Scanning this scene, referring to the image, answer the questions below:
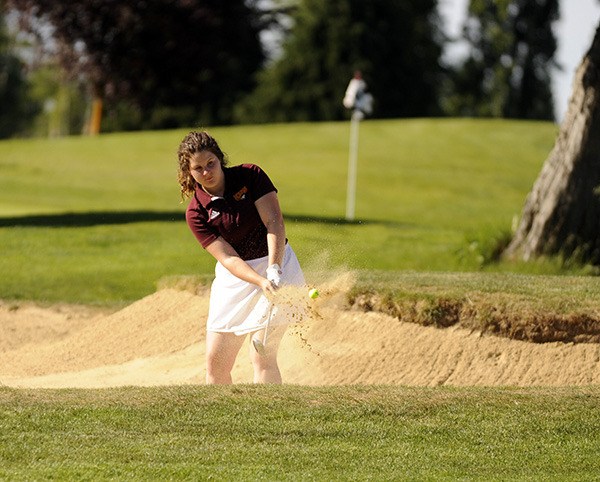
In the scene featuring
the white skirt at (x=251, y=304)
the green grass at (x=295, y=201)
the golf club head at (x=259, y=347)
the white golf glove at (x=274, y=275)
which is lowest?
the green grass at (x=295, y=201)

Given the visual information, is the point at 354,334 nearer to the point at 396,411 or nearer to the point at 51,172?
the point at 396,411

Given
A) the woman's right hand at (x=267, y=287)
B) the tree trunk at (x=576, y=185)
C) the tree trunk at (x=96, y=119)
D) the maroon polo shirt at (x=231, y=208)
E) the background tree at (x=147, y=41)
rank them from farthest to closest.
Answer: the tree trunk at (x=96, y=119) < the background tree at (x=147, y=41) < the tree trunk at (x=576, y=185) < the maroon polo shirt at (x=231, y=208) < the woman's right hand at (x=267, y=287)

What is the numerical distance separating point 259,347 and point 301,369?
2.38 meters

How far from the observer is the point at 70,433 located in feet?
23.4

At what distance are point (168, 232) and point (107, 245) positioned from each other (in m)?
1.77

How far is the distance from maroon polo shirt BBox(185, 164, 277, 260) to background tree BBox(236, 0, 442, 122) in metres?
50.2

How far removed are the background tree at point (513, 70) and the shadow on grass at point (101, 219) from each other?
42.4 m

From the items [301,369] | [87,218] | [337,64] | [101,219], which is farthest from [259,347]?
[337,64]

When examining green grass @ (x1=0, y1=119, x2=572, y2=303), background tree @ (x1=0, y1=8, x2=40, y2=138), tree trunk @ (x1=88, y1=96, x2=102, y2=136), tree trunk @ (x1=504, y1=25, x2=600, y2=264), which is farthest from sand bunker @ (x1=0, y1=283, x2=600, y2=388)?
background tree @ (x1=0, y1=8, x2=40, y2=138)

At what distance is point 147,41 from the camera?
48.7 m

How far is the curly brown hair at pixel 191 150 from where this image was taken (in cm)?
793

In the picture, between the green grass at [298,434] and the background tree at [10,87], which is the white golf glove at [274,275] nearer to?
the green grass at [298,434]

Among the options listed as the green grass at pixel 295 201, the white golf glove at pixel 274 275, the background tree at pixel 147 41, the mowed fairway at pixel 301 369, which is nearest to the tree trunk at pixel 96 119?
the background tree at pixel 147 41

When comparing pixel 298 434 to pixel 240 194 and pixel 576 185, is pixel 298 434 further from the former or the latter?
pixel 576 185
